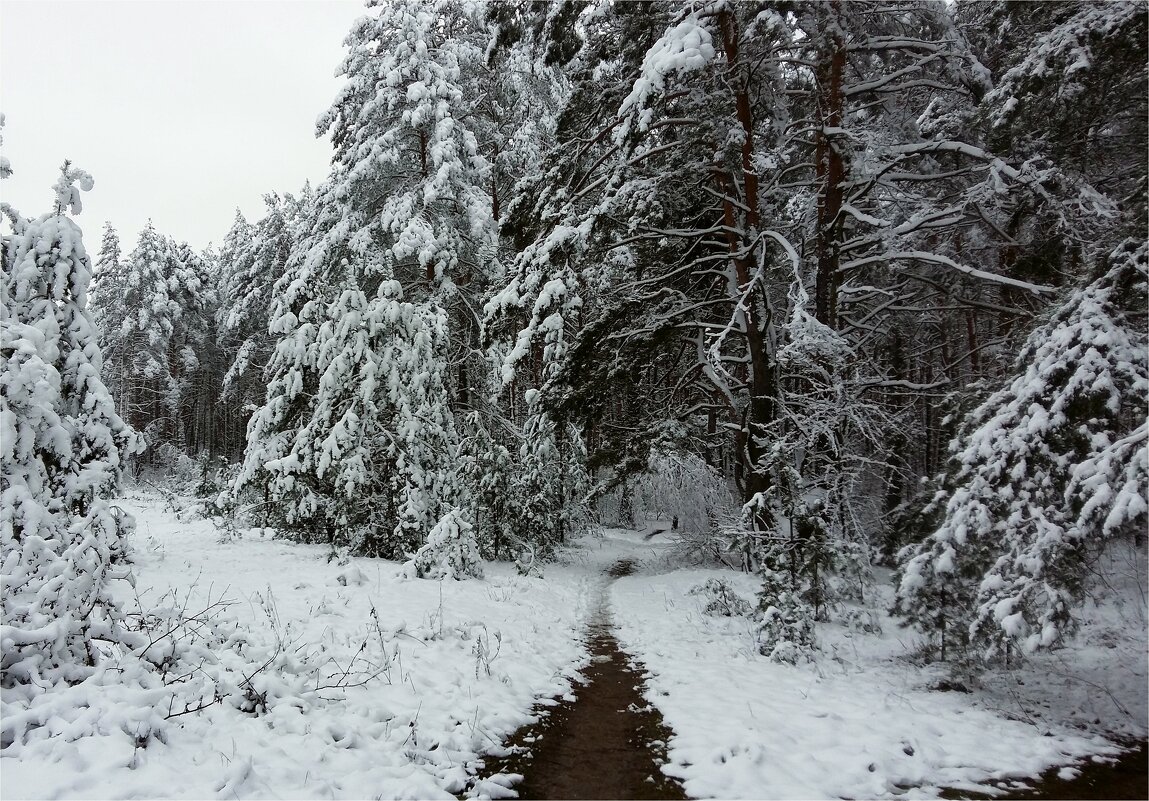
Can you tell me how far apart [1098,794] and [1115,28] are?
23.7ft

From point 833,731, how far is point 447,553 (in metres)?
8.06

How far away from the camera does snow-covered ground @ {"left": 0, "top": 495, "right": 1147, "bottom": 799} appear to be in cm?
379

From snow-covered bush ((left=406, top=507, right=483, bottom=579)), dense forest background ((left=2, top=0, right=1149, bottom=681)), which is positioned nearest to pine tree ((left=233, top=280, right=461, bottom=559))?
dense forest background ((left=2, top=0, right=1149, bottom=681))

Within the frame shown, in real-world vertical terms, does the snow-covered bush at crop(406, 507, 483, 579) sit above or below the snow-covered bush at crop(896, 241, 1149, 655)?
below

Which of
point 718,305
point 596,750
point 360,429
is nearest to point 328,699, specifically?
point 596,750

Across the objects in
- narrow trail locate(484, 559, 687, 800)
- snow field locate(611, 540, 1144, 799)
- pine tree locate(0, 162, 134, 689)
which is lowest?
narrow trail locate(484, 559, 687, 800)

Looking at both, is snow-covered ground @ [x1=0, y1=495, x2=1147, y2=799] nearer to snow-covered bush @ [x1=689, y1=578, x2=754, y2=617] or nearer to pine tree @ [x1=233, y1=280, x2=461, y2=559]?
snow-covered bush @ [x1=689, y1=578, x2=754, y2=617]

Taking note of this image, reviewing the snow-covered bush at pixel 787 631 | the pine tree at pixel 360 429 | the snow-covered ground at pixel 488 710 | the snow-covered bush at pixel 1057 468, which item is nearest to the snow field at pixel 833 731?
the snow-covered ground at pixel 488 710

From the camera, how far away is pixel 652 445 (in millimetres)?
13281

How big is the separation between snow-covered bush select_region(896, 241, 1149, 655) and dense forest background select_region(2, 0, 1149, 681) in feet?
0.09

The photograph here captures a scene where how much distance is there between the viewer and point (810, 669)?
7.09 metres

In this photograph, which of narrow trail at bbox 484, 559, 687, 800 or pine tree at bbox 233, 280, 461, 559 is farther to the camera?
pine tree at bbox 233, 280, 461, 559

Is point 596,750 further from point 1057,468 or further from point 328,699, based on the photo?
point 1057,468

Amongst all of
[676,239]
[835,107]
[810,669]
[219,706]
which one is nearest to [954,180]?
[835,107]
